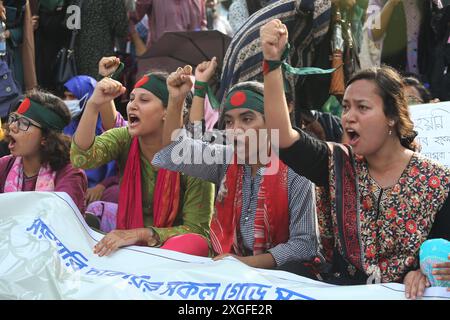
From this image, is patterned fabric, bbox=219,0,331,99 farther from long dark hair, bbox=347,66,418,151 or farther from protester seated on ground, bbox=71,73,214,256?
long dark hair, bbox=347,66,418,151

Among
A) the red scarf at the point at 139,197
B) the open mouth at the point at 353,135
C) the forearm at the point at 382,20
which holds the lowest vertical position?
the red scarf at the point at 139,197

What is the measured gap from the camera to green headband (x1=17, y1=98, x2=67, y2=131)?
4512mm

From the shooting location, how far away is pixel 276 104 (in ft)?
9.89

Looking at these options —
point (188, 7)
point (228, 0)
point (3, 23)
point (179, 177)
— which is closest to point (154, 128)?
point (179, 177)

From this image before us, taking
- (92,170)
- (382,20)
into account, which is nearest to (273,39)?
(92,170)

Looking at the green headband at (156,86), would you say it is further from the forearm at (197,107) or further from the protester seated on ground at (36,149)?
the protester seated on ground at (36,149)

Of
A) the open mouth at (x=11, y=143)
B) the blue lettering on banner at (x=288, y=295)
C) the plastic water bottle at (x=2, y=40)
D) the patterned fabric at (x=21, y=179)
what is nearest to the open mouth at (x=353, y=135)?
the blue lettering on banner at (x=288, y=295)

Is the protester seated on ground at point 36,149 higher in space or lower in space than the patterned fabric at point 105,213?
higher

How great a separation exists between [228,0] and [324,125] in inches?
122

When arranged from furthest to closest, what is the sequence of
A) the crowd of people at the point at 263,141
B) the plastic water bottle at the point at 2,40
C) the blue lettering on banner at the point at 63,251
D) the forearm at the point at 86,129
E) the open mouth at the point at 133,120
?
the plastic water bottle at the point at 2,40 → the open mouth at the point at 133,120 → the forearm at the point at 86,129 → the blue lettering on banner at the point at 63,251 → the crowd of people at the point at 263,141

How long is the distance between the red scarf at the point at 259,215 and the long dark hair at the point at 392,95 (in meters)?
0.67

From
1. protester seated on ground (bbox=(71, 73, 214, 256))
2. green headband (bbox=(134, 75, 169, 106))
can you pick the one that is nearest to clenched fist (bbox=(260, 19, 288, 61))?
protester seated on ground (bbox=(71, 73, 214, 256))

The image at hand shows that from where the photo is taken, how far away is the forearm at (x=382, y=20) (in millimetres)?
6095
